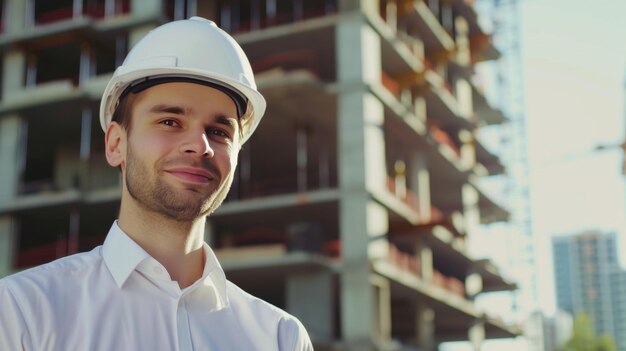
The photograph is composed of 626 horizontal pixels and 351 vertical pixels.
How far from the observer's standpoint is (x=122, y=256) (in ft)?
9.34

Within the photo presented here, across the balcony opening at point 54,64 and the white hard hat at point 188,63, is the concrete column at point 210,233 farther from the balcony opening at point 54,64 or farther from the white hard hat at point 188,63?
the white hard hat at point 188,63

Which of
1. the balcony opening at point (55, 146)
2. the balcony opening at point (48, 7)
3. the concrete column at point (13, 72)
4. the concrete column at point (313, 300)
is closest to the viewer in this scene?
the concrete column at point (313, 300)

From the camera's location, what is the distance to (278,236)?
3484 centimetres

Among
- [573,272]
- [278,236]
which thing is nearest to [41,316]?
[278,236]

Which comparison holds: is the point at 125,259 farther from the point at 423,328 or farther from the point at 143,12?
the point at 423,328

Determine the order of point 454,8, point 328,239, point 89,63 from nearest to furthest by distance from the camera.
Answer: point 89,63 < point 328,239 < point 454,8

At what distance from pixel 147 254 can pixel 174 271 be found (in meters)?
0.17

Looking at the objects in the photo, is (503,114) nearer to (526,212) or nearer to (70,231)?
(526,212)

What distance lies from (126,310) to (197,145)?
1.81 feet

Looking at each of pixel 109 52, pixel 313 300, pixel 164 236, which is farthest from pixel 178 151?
pixel 109 52

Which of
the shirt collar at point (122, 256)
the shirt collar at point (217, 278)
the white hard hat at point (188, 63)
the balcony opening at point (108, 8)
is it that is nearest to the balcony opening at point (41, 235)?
the balcony opening at point (108, 8)

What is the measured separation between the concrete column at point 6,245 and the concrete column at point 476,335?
84.5 feet

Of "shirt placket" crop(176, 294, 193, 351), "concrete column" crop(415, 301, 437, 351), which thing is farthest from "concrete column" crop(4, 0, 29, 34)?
"shirt placket" crop(176, 294, 193, 351)

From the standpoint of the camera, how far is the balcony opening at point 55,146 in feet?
126
